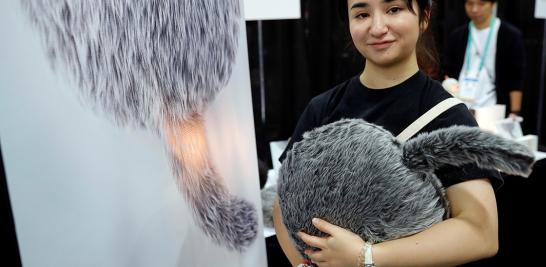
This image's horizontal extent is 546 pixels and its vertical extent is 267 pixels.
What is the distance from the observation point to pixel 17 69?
87cm

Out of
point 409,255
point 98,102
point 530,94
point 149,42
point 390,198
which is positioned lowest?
point 530,94

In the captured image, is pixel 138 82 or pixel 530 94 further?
pixel 530 94

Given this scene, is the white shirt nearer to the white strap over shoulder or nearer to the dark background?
the dark background

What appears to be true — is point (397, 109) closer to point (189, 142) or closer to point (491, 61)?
point (189, 142)

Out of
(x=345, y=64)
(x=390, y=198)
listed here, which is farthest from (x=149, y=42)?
(x=345, y=64)

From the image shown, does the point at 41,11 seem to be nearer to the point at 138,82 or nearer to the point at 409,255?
the point at 138,82

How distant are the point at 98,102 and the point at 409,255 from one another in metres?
0.64

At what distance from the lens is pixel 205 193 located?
1102 mm

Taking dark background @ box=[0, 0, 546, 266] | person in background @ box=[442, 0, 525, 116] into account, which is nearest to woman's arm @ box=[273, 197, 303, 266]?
dark background @ box=[0, 0, 546, 266]

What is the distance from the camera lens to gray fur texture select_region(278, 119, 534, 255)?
30.7 inches

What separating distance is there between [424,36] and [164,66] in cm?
58

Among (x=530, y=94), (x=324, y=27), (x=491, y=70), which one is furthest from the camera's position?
(x=530, y=94)

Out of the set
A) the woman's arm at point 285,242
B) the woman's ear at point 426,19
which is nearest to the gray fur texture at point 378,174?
the woman's arm at point 285,242

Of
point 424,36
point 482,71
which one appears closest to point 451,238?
point 424,36
